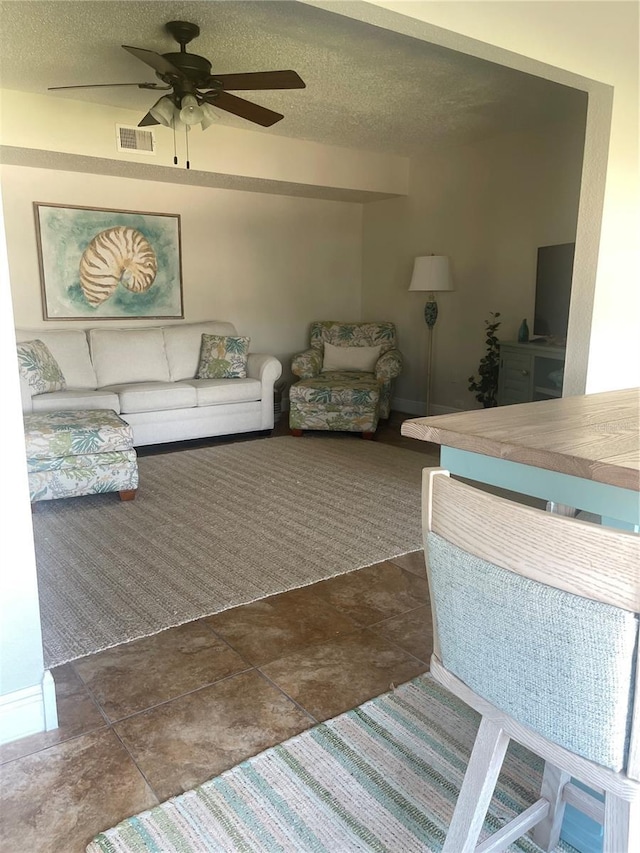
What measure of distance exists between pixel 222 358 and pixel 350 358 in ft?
4.20

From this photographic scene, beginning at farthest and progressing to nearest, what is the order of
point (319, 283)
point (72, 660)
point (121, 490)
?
point (319, 283)
point (121, 490)
point (72, 660)

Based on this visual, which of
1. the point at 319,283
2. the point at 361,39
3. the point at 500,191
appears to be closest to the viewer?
the point at 361,39

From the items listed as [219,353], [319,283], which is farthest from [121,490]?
[319,283]

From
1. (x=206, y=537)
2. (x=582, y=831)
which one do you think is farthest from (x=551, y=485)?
(x=206, y=537)

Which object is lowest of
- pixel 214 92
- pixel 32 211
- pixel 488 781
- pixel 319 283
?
pixel 488 781

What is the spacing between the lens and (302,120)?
4.59m

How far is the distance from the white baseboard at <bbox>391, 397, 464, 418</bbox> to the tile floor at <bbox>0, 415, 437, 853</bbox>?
3578 millimetres

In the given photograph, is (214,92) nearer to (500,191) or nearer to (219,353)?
(219,353)

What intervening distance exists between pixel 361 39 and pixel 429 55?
421 millimetres

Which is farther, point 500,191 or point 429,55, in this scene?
point 500,191

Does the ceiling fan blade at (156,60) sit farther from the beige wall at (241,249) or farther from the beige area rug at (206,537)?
the beige area rug at (206,537)

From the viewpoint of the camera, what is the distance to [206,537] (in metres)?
3.02

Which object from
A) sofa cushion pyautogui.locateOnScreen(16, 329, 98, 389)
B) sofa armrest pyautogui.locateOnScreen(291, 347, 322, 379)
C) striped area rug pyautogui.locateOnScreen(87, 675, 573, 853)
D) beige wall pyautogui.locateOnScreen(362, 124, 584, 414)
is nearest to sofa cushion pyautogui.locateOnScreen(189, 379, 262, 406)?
sofa armrest pyautogui.locateOnScreen(291, 347, 322, 379)

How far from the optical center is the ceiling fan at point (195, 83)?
2.98 m
